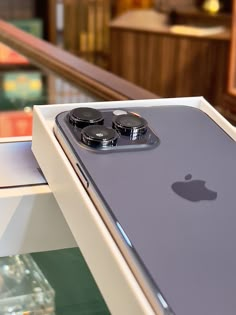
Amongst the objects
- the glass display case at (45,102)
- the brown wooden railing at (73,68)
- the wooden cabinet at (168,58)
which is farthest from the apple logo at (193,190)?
the wooden cabinet at (168,58)

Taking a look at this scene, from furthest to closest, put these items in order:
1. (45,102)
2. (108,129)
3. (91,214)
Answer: (45,102)
(108,129)
(91,214)

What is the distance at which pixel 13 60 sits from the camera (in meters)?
1.29

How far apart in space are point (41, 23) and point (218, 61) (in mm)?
1158

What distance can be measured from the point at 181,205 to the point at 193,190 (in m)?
0.02

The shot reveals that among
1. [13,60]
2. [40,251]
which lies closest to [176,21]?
[13,60]

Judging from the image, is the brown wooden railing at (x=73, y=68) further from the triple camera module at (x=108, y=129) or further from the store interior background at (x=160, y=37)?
the store interior background at (x=160, y=37)

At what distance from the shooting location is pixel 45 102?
3.48ft

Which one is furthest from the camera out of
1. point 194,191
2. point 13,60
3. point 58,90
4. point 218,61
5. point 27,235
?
point 218,61

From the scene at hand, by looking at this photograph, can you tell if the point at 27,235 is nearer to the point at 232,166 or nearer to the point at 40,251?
the point at 40,251


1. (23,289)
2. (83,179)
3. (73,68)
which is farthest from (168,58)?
(83,179)

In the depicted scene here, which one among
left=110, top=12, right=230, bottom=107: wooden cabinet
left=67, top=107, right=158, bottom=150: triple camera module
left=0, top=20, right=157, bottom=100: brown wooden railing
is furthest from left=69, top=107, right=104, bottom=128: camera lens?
left=110, top=12, right=230, bottom=107: wooden cabinet

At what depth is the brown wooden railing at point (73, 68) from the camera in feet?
2.96

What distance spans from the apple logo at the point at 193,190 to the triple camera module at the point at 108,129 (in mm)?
72

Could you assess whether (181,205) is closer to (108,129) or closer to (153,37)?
(108,129)
